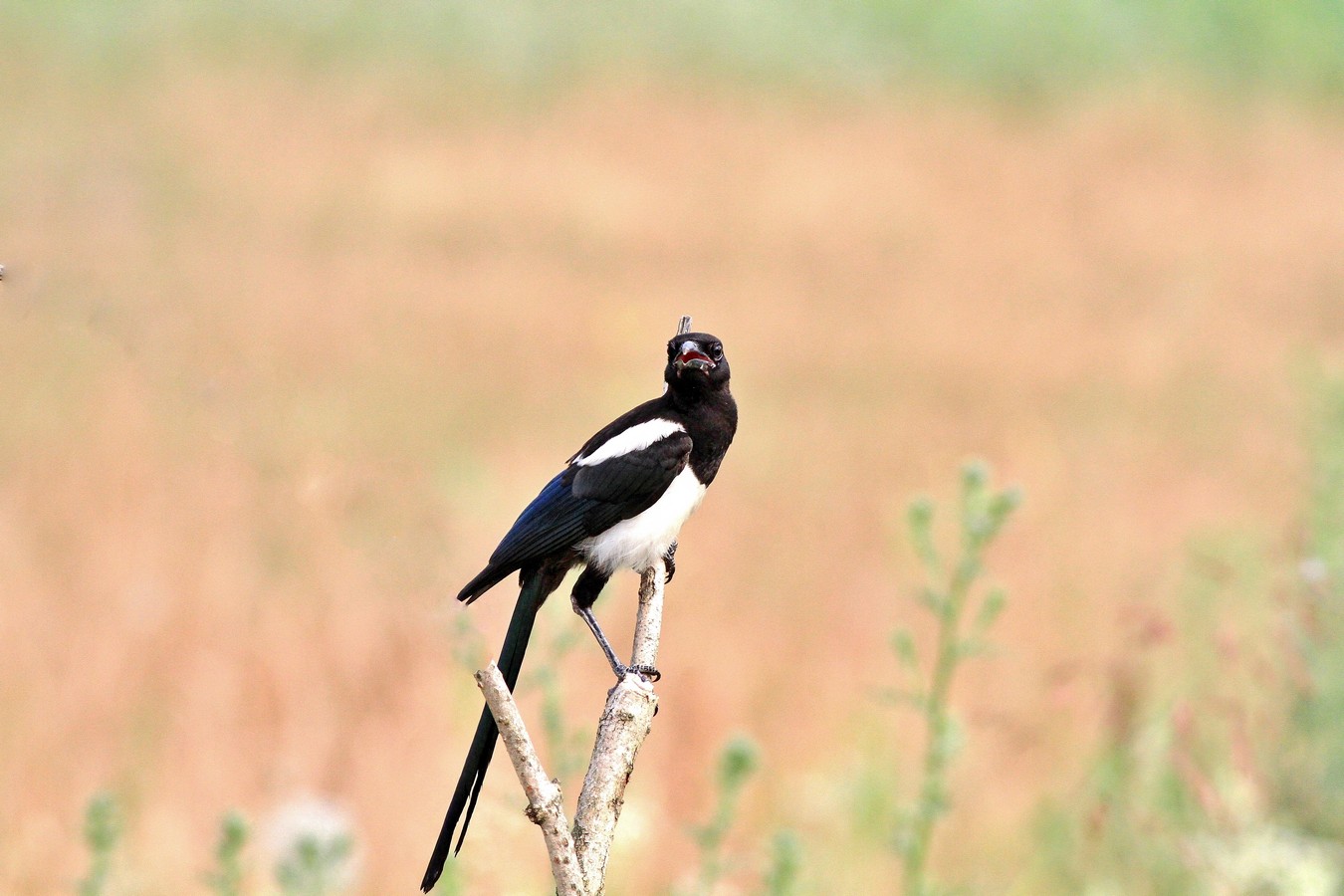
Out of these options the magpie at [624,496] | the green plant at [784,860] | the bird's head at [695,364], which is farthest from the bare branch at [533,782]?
the green plant at [784,860]

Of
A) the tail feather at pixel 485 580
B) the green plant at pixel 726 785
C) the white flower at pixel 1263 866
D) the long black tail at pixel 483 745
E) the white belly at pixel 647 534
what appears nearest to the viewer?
the long black tail at pixel 483 745

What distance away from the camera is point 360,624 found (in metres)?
5.74

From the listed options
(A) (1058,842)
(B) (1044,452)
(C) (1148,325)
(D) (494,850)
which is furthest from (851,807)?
(C) (1148,325)

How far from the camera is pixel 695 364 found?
1.81 meters

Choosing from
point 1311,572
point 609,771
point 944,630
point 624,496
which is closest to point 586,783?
point 609,771

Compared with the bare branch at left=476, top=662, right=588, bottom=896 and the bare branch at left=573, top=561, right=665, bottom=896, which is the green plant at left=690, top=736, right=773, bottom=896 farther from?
the bare branch at left=476, top=662, right=588, bottom=896

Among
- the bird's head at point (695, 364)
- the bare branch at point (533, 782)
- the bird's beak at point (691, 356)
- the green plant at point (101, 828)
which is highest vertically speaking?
the bird's head at point (695, 364)

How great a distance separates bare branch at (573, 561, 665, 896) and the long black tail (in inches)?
3.8

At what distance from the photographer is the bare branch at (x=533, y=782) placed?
0.93 metres

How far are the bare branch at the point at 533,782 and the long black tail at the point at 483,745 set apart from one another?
0.28 ft

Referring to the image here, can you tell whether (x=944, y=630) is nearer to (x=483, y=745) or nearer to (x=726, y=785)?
(x=726, y=785)

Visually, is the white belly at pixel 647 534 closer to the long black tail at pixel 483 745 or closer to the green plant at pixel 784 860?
Answer: the long black tail at pixel 483 745

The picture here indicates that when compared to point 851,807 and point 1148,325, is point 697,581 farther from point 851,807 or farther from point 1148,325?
point 1148,325

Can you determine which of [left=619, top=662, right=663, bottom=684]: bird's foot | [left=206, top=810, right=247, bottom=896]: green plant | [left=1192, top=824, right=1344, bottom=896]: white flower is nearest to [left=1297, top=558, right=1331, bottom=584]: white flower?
[left=1192, top=824, right=1344, bottom=896]: white flower
